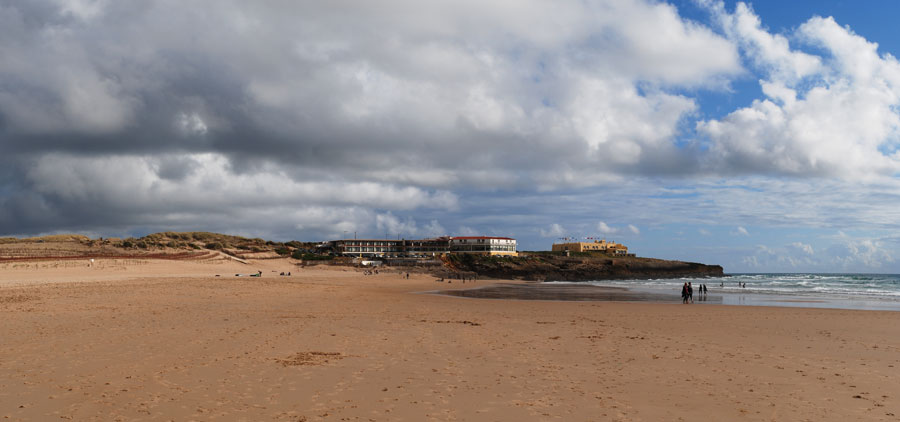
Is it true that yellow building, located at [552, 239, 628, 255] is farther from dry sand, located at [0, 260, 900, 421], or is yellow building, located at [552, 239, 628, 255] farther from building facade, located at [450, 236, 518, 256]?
dry sand, located at [0, 260, 900, 421]

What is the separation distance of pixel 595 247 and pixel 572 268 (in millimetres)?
60316

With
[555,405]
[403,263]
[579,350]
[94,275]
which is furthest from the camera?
[403,263]

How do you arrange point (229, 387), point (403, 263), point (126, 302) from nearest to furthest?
point (229, 387), point (126, 302), point (403, 263)

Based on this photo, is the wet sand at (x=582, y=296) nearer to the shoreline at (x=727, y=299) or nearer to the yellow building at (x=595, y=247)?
the shoreline at (x=727, y=299)

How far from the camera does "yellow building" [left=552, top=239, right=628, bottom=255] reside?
16875cm

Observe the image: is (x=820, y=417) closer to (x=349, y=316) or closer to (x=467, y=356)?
(x=467, y=356)

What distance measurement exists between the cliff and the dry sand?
83.4m

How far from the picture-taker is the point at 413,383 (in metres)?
10.6

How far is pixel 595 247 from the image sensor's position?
562 ft

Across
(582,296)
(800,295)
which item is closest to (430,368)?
(582,296)

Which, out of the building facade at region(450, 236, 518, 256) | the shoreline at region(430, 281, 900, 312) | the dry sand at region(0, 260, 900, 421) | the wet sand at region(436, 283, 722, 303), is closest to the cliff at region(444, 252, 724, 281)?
the building facade at region(450, 236, 518, 256)

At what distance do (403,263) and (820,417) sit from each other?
10507 centimetres

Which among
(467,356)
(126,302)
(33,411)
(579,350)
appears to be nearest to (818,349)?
(579,350)

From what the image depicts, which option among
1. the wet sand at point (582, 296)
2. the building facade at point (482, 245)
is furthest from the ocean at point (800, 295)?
the building facade at point (482, 245)
